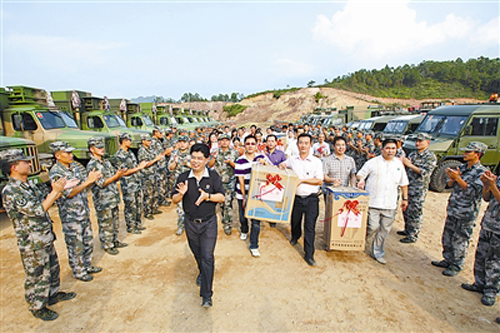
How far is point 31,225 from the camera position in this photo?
2.67 m

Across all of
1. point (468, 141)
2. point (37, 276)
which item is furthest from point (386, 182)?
point (468, 141)

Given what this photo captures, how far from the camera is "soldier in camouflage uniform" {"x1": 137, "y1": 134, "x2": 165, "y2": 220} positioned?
5.36 meters

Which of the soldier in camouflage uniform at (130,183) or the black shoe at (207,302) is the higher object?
the soldier in camouflage uniform at (130,183)

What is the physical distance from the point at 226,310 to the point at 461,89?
64725 mm

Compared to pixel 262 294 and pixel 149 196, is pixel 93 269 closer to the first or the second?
pixel 149 196

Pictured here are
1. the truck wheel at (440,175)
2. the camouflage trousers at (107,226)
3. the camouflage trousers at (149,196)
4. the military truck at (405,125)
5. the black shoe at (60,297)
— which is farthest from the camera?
the military truck at (405,125)

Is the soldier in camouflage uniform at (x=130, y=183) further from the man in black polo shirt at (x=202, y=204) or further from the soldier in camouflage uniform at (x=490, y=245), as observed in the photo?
the soldier in camouflage uniform at (x=490, y=245)

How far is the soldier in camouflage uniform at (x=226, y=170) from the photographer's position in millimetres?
5031

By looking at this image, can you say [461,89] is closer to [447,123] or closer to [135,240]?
[447,123]

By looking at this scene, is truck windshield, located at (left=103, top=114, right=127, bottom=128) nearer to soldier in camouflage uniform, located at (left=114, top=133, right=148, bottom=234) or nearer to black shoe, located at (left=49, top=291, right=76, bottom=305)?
soldier in camouflage uniform, located at (left=114, top=133, right=148, bottom=234)

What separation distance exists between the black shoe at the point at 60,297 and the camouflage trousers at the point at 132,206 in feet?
5.88

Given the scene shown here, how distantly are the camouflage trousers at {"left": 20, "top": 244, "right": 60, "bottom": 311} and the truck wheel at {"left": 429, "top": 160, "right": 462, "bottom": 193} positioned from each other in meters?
8.62

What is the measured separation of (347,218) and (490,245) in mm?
1582

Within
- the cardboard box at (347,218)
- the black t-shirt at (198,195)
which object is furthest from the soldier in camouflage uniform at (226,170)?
the black t-shirt at (198,195)
